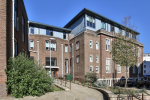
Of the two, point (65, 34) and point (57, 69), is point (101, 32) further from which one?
point (57, 69)

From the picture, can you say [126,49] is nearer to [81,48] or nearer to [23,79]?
[81,48]

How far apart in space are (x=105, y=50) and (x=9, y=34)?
18.0 m

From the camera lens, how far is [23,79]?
28.5 ft

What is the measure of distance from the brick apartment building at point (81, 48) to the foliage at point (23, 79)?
12370 mm

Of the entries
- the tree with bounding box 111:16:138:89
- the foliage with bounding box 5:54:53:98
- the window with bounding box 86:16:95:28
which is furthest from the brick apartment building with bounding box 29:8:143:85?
the foliage with bounding box 5:54:53:98

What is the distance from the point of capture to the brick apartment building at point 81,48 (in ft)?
72.5

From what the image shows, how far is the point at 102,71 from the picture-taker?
22.3 meters

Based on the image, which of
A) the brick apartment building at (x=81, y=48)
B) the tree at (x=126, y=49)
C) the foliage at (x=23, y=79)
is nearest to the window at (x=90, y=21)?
the brick apartment building at (x=81, y=48)

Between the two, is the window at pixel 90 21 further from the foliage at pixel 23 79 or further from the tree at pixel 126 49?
the foliage at pixel 23 79

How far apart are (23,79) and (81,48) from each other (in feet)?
48.2

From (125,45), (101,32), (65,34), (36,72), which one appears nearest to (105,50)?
(101,32)

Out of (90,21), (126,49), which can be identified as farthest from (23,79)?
(90,21)

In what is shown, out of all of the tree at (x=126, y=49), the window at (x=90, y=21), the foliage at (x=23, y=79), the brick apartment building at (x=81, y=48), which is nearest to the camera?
the foliage at (x=23, y=79)

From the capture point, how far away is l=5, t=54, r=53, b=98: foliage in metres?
8.35
